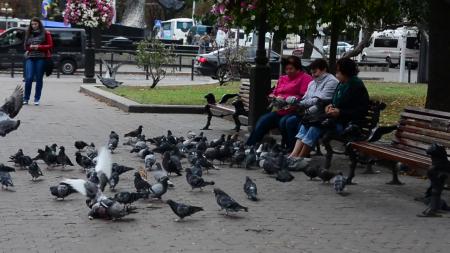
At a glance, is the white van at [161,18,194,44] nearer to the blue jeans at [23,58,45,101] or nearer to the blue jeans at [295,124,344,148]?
the blue jeans at [23,58,45,101]

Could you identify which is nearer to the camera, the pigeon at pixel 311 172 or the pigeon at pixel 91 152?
the pigeon at pixel 311 172

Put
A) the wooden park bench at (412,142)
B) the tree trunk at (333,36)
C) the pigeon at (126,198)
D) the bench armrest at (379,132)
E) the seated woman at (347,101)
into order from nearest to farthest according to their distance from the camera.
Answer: the pigeon at (126,198)
the wooden park bench at (412,142)
the bench armrest at (379,132)
the seated woman at (347,101)
the tree trunk at (333,36)

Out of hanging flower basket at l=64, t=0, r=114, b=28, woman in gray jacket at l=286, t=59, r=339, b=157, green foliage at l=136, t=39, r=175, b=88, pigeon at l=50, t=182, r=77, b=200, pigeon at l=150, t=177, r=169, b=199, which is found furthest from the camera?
hanging flower basket at l=64, t=0, r=114, b=28

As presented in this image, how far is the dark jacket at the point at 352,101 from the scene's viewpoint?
9758 mm

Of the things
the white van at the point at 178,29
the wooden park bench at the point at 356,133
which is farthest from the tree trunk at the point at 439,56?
the white van at the point at 178,29

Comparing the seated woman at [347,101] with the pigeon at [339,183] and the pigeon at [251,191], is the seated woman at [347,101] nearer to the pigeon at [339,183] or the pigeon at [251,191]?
the pigeon at [339,183]

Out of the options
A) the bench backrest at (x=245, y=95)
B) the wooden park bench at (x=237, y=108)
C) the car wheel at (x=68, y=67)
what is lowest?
the car wheel at (x=68, y=67)

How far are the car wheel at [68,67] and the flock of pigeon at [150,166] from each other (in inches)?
901

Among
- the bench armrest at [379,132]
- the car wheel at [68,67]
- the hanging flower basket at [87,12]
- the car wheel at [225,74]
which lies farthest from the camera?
the car wheel at [68,67]

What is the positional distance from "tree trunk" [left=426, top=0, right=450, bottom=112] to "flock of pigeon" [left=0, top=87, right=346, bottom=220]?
223 cm

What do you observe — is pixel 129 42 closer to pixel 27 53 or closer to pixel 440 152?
pixel 27 53

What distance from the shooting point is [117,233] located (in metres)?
6.82

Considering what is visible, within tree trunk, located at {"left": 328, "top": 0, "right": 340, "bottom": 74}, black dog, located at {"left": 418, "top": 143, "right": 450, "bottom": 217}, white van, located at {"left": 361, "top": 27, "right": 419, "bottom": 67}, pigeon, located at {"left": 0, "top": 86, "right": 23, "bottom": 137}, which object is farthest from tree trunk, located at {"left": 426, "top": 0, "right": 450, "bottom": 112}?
white van, located at {"left": 361, "top": 27, "right": 419, "bottom": 67}

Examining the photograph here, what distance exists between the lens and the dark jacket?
32.0ft
